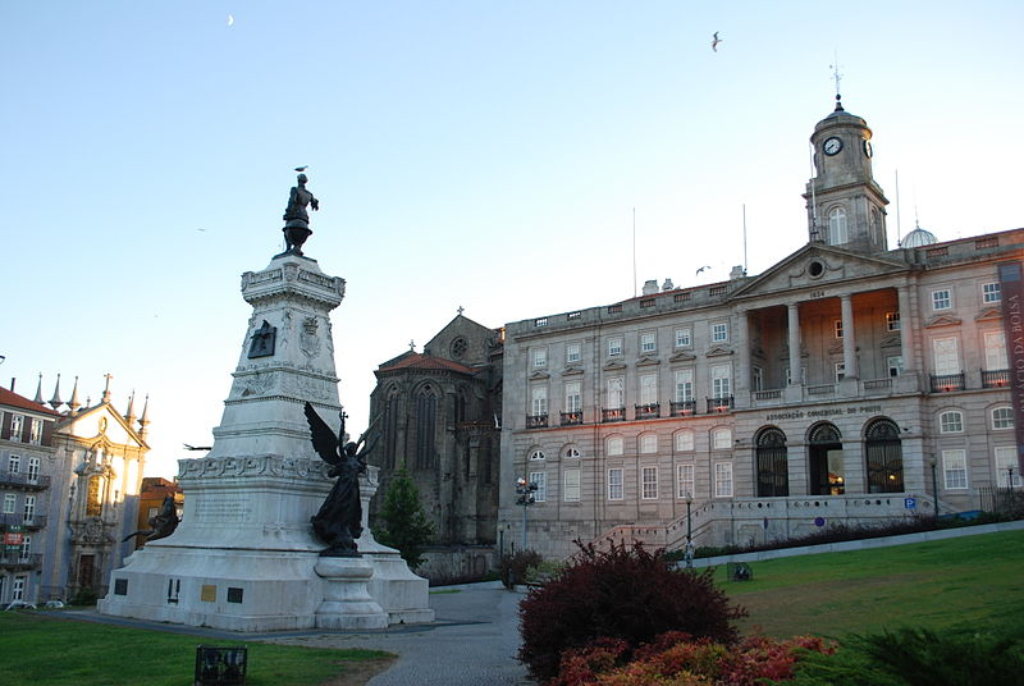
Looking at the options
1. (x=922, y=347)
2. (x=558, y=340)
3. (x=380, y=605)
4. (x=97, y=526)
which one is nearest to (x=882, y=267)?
(x=922, y=347)

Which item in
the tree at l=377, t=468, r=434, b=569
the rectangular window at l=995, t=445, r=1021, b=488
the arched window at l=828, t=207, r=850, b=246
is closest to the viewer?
the rectangular window at l=995, t=445, r=1021, b=488

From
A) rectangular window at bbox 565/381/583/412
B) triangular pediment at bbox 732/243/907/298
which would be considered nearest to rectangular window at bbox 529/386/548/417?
rectangular window at bbox 565/381/583/412

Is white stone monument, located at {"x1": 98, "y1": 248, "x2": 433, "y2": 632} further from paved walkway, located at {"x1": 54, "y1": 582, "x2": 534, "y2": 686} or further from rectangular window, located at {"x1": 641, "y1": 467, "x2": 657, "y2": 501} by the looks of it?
rectangular window, located at {"x1": 641, "y1": 467, "x2": 657, "y2": 501}

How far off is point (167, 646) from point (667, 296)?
155ft

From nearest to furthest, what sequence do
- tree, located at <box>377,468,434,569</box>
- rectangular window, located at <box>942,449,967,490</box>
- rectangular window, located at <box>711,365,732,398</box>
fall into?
1. rectangular window, located at <box>942,449,967,490</box>
2. rectangular window, located at <box>711,365,732,398</box>
3. tree, located at <box>377,468,434,569</box>

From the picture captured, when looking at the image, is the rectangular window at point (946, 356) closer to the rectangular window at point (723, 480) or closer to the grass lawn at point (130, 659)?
the rectangular window at point (723, 480)

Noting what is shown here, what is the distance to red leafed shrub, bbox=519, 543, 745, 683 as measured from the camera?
13844mm

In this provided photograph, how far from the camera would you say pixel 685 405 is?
60062 mm

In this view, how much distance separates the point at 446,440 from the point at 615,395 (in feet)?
→ 66.9

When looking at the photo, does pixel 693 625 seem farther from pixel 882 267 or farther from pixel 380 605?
pixel 882 267

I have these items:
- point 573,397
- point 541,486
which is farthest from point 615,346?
point 541,486

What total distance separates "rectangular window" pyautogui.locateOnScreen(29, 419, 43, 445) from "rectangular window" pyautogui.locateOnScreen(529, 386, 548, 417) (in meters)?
32.1

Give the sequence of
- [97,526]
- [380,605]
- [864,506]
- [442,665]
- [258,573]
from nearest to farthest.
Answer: [442,665] → [258,573] → [380,605] → [864,506] → [97,526]

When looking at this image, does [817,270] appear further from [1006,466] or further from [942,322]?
[1006,466]
